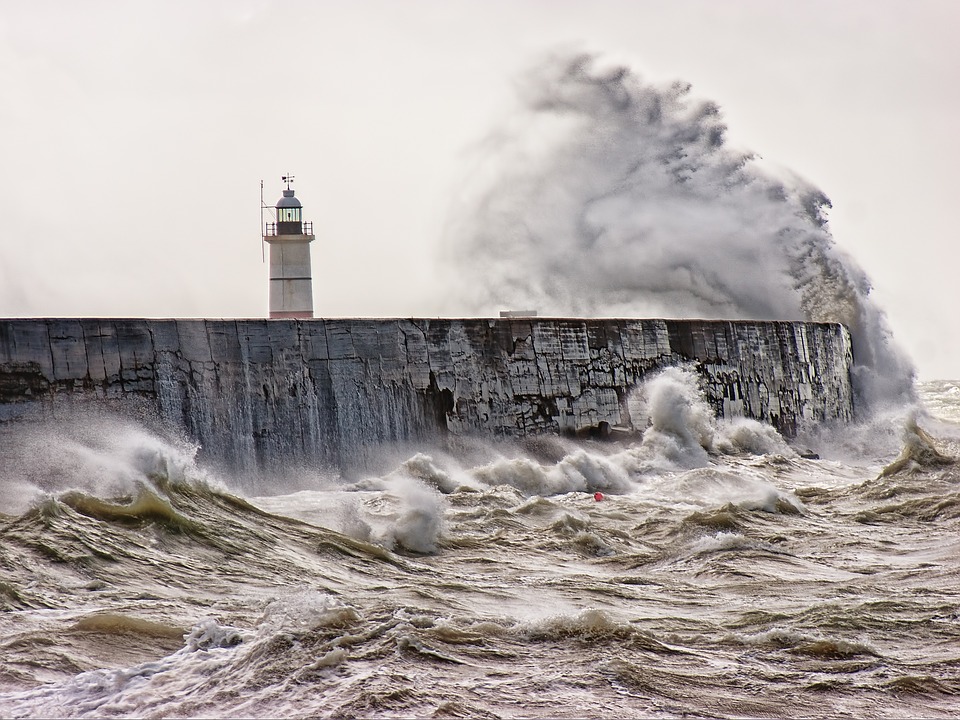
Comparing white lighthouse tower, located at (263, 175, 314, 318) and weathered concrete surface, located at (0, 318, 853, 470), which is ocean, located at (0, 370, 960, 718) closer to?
weathered concrete surface, located at (0, 318, 853, 470)

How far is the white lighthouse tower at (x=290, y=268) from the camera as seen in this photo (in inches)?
934

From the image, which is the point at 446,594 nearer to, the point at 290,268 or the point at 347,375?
the point at 347,375

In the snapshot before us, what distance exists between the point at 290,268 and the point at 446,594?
58.5ft

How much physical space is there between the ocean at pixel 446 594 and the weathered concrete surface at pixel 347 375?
1.34ft

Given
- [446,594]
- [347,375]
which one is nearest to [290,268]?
[347,375]

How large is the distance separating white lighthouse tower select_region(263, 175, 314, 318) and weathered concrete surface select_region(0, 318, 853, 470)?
946 cm

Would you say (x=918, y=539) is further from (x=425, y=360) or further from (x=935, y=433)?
(x=935, y=433)

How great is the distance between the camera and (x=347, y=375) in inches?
502

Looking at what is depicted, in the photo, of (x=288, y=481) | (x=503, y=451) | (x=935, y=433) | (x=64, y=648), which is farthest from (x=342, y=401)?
(x=935, y=433)

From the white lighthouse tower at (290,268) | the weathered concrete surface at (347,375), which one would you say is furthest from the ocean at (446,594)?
the white lighthouse tower at (290,268)

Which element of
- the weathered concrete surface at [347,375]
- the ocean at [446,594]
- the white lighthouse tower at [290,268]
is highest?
the white lighthouse tower at [290,268]

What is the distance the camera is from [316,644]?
513cm

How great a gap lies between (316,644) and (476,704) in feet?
3.00

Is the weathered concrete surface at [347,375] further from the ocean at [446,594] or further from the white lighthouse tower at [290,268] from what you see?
the white lighthouse tower at [290,268]
